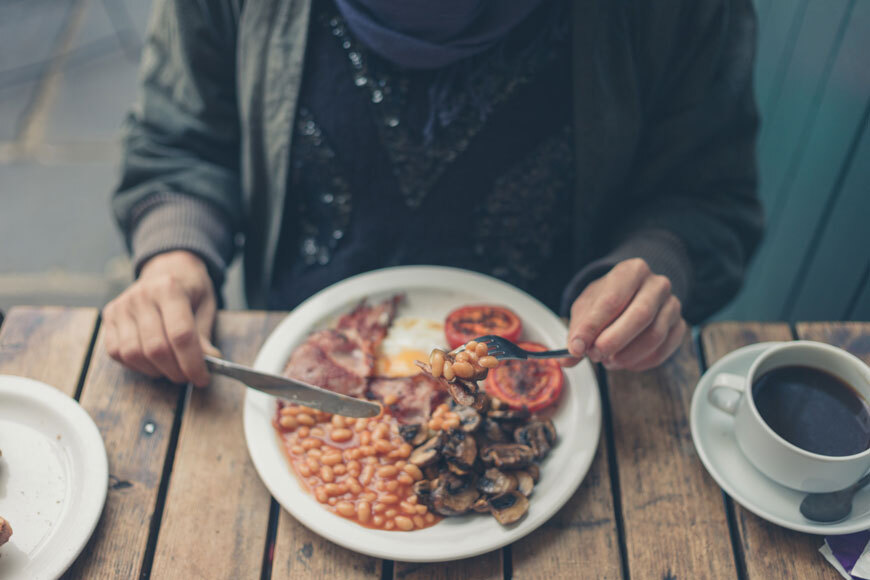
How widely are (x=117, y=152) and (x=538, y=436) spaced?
2.66 meters

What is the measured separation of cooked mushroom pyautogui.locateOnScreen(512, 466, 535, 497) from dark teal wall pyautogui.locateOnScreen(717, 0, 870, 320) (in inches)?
38.1

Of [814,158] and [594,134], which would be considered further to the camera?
[814,158]

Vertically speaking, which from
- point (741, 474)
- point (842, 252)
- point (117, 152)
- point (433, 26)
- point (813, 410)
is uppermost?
point (433, 26)

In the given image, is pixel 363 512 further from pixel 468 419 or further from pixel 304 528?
pixel 468 419

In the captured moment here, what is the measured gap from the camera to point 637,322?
1.08m

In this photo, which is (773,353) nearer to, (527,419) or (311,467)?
(527,419)

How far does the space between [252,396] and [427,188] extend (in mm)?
539

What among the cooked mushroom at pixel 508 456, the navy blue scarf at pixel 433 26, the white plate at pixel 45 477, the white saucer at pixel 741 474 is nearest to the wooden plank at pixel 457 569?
the cooked mushroom at pixel 508 456

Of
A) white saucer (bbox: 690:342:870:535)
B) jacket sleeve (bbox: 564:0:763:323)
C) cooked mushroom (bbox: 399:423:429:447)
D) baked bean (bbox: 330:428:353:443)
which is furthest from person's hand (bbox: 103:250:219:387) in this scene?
white saucer (bbox: 690:342:870:535)

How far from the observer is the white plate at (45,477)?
954mm

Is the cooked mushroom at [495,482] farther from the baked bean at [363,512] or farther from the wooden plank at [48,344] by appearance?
the wooden plank at [48,344]

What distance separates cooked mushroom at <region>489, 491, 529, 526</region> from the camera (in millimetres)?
990

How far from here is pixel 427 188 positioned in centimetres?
138

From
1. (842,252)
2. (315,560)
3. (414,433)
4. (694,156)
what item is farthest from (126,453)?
(842,252)
